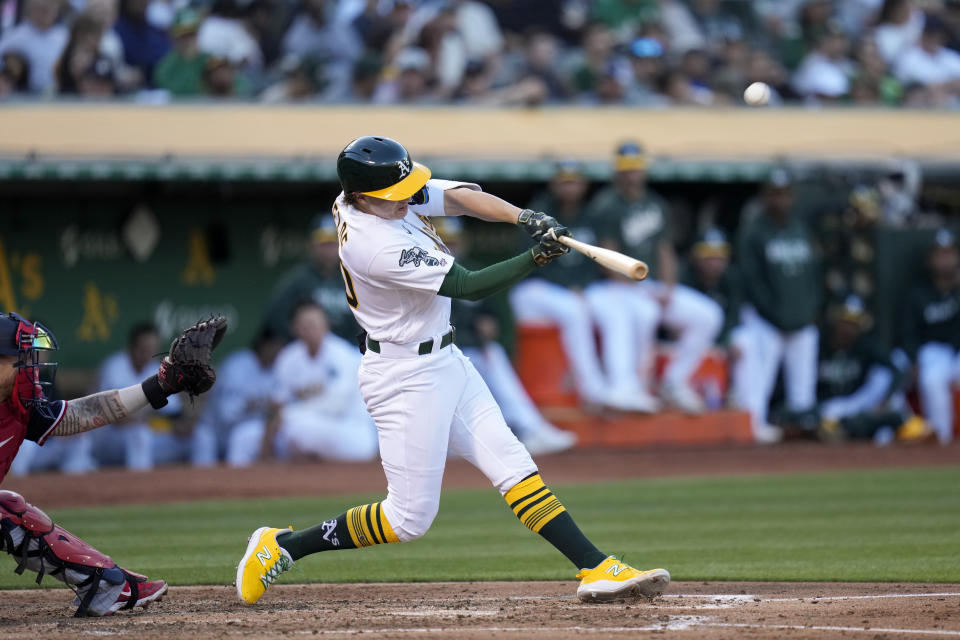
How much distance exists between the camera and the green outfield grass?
587 centimetres

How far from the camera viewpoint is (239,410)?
1100 cm

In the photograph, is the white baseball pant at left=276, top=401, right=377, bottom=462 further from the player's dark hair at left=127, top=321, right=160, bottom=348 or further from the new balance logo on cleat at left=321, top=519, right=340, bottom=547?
the new balance logo on cleat at left=321, top=519, right=340, bottom=547

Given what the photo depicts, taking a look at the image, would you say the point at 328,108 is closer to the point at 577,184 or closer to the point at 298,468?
the point at 577,184

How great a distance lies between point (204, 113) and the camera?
1093cm

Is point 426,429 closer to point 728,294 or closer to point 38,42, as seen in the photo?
point 38,42

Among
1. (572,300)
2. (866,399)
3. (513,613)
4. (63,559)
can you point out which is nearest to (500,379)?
(572,300)

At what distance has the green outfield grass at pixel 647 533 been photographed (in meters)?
5.87

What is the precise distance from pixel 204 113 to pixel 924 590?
751 centimetres

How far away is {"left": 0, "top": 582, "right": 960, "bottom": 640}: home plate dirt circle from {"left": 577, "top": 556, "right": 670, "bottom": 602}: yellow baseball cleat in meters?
0.05

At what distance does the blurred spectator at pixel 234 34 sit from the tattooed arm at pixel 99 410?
7.30m

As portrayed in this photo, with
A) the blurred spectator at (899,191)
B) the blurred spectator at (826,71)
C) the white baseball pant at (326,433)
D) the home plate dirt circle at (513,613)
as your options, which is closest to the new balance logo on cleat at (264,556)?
the home plate dirt circle at (513,613)

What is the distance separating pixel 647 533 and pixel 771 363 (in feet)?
17.4

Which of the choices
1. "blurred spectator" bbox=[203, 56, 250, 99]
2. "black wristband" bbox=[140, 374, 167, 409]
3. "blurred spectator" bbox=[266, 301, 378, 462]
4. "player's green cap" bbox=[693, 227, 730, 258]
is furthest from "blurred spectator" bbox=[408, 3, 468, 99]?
"black wristband" bbox=[140, 374, 167, 409]

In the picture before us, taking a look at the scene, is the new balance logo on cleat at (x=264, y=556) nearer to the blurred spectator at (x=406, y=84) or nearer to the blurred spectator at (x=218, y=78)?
the blurred spectator at (x=218, y=78)
